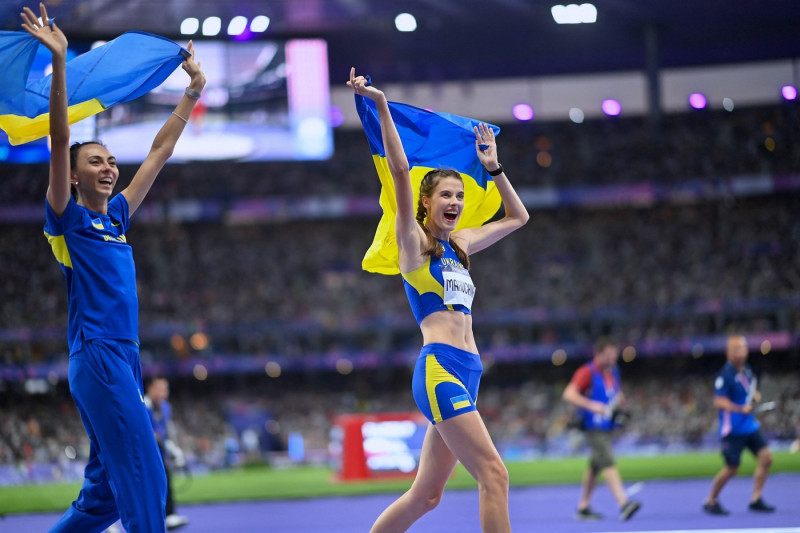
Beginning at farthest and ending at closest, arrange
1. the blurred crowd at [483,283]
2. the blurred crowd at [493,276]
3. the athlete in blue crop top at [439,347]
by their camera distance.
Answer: the blurred crowd at [483,283] < the blurred crowd at [493,276] < the athlete in blue crop top at [439,347]

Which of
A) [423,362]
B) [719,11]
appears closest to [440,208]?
[423,362]

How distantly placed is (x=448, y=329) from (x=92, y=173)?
234 centimetres

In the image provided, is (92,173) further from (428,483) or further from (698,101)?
(698,101)

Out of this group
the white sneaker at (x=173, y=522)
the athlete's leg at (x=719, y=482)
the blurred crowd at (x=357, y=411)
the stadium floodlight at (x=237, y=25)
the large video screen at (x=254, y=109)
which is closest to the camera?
the athlete's leg at (x=719, y=482)

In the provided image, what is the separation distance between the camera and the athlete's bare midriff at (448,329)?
226 inches

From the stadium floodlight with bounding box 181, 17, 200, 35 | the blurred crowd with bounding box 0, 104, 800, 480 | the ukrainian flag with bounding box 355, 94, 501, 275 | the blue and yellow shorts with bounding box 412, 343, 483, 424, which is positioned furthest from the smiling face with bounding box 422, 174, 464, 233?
the blurred crowd with bounding box 0, 104, 800, 480

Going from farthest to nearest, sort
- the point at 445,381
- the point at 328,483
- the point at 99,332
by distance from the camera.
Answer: the point at 328,483
the point at 445,381
the point at 99,332

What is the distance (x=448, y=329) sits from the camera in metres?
5.76

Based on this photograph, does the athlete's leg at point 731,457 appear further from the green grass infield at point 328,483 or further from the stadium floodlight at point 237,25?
the stadium floodlight at point 237,25

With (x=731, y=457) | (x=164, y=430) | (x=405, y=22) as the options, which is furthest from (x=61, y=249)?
(x=405, y=22)

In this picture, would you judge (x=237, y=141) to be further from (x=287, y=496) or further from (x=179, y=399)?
(x=287, y=496)

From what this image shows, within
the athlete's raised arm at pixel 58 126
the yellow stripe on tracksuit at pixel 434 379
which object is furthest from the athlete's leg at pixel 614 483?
the athlete's raised arm at pixel 58 126

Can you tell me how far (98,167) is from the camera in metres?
5.04

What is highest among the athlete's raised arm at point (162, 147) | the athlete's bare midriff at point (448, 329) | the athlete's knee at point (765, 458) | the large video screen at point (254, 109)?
the large video screen at point (254, 109)
